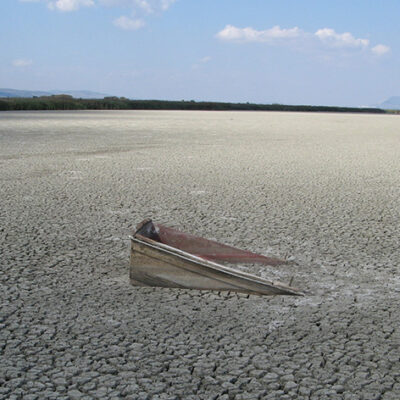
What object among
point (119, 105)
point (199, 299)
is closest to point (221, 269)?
point (199, 299)

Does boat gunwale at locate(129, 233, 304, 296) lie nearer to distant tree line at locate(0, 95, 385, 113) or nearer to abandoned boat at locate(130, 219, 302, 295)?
abandoned boat at locate(130, 219, 302, 295)

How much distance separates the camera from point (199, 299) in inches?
101

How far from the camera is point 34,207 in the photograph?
14.6ft

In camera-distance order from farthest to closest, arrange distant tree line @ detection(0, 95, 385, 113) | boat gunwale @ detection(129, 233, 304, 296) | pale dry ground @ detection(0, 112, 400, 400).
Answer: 1. distant tree line @ detection(0, 95, 385, 113)
2. boat gunwale @ detection(129, 233, 304, 296)
3. pale dry ground @ detection(0, 112, 400, 400)

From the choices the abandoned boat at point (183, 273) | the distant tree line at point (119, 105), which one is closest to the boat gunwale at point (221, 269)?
the abandoned boat at point (183, 273)

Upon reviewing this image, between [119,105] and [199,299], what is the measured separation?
3041 centimetres

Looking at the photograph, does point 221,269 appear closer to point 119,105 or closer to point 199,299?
point 199,299

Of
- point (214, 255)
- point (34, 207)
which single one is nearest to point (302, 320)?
point (214, 255)

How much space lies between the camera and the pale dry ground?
187 centimetres

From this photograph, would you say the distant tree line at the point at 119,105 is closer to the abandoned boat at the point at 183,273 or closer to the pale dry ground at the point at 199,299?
the pale dry ground at the point at 199,299

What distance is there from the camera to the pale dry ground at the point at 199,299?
1867 millimetres

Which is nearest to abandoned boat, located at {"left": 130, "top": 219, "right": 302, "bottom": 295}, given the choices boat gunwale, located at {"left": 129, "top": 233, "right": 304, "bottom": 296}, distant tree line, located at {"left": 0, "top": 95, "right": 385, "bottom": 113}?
boat gunwale, located at {"left": 129, "top": 233, "right": 304, "bottom": 296}

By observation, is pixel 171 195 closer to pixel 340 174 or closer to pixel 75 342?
pixel 340 174

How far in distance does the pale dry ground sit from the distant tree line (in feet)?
68.8
